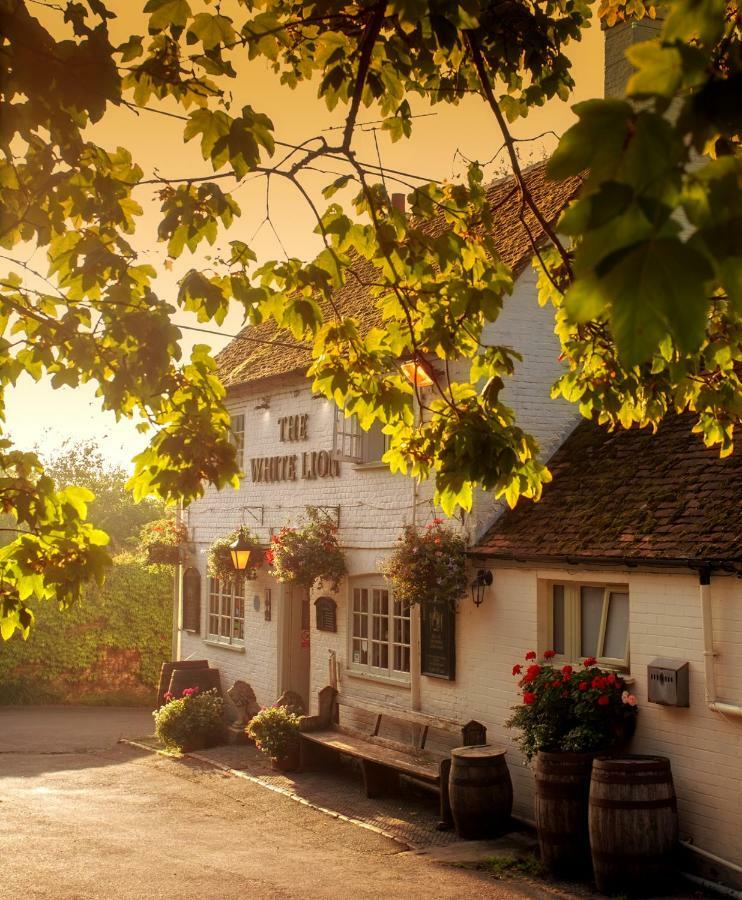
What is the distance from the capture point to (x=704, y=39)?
6.70 feet

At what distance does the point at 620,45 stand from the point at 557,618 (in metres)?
7.62

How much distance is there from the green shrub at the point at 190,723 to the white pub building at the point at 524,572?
3.27 feet

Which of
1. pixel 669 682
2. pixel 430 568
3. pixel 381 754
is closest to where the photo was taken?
pixel 669 682

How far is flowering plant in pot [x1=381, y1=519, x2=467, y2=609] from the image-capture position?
1258 centimetres

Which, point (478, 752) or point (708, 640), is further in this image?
point (478, 752)

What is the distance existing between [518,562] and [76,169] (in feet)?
25.1

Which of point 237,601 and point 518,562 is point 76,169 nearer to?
point 518,562

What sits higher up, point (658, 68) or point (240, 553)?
point (658, 68)

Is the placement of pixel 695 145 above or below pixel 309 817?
above

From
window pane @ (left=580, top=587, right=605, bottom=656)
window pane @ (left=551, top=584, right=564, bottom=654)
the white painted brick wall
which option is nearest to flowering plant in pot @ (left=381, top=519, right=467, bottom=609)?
the white painted brick wall

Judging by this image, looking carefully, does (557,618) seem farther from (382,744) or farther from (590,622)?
(382,744)

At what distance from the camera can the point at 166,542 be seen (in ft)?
65.6

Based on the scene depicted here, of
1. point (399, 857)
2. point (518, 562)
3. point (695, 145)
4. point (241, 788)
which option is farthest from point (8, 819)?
point (695, 145)

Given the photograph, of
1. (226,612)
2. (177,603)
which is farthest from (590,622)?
(177,603)
